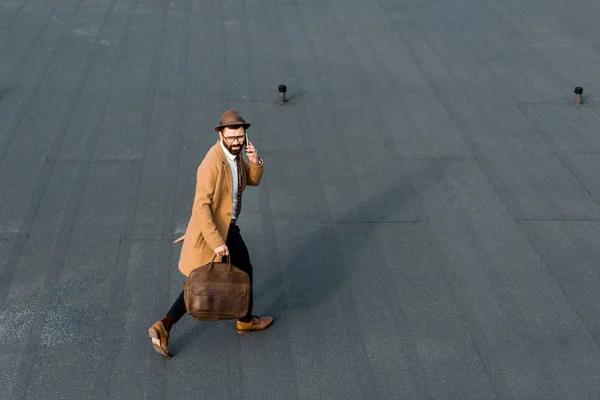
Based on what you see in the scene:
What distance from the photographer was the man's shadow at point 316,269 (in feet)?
19.4

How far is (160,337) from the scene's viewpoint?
5.24m

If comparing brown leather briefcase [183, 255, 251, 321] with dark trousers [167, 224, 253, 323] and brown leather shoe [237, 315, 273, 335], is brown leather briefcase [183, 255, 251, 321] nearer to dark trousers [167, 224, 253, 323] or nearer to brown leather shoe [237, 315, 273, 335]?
dark trousers [167, 224, 253, 323]

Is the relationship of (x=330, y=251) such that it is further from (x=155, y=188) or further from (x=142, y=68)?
(x=142, y=68)

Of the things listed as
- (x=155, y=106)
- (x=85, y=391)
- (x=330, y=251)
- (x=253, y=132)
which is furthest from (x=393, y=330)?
(x=155, y=106)

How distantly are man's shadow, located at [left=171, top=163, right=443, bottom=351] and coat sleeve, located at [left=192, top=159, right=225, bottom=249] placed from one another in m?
0.98

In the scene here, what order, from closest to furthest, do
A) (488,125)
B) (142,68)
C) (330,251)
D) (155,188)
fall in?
(330,251)
(155,188)
(488,125)
(142,68)

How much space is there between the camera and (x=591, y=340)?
18.7 feet

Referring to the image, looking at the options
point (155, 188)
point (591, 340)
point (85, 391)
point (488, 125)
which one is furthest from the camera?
point (488, 125)

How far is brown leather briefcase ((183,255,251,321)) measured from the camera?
4.98 metres

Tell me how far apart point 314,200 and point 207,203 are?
93.3 inches

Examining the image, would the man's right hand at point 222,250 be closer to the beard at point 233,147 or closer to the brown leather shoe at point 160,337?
the beard at point 233,147

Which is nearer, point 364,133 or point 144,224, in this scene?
point 144,224

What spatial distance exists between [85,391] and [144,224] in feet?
6.64

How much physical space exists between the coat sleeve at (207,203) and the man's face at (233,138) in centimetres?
15
